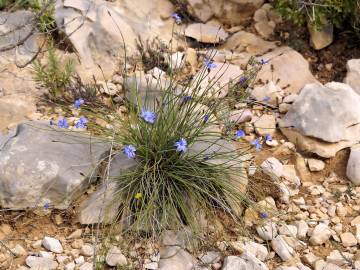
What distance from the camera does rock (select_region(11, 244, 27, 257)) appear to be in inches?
122

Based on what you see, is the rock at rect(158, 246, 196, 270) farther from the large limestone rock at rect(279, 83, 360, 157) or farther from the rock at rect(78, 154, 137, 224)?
the large limestone rock at rect(279, 83, 360, 157)

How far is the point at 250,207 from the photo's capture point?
3.29 meters

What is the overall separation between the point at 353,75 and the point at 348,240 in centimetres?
159

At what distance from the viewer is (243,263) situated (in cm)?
305

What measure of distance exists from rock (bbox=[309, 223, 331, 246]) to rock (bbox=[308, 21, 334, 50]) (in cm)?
196

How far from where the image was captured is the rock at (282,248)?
3.21m

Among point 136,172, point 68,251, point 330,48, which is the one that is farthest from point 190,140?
point 330,48

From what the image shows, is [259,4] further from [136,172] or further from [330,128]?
[136,172]

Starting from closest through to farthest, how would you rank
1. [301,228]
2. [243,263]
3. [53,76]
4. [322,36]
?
[243,263] < [301,228] < [53,76] < [322,36]

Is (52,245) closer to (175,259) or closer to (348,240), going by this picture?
(175,259)

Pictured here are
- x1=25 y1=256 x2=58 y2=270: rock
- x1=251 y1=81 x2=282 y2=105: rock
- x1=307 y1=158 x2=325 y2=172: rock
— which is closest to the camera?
x1=25 y1=256 x2=58 y2=270: rock

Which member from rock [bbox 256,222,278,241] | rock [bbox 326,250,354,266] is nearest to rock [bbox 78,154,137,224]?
rock [bbox 256,222,278,241]

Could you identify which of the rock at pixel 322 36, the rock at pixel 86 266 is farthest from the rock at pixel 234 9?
the rock at pixel 86 266

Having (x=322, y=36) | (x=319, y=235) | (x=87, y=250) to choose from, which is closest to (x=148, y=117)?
(x=87, y=250)
